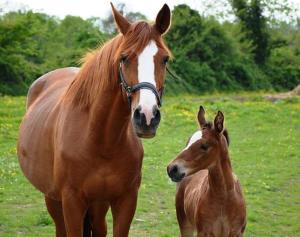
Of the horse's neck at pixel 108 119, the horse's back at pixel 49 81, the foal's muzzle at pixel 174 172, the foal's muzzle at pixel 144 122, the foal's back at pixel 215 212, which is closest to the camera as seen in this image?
the foal's muzzle at pixel 144 122

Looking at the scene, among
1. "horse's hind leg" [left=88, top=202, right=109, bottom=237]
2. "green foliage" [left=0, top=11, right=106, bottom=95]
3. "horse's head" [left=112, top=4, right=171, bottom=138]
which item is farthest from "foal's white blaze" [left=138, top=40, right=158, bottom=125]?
"green foliage" [left=0, top=11, right=106, bottom=95]

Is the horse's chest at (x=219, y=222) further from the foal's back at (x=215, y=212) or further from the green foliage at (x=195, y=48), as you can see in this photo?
the green foliage at (x=195, y=48)

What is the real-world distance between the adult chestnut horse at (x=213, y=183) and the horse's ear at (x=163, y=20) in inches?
57.4

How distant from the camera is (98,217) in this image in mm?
4164

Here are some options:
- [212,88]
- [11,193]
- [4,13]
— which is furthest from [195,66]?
[11,193]

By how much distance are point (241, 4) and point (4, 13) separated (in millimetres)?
16244

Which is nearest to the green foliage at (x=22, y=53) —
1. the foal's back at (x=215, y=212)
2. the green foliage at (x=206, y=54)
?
the green foliage at (x=206, y=54)

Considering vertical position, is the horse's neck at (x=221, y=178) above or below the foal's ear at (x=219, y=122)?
below

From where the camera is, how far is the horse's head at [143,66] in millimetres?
2762

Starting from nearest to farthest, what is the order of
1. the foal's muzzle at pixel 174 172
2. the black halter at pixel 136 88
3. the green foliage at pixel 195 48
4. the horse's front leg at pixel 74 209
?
the black halter at pixel 136 88
the horse's front leg at pixel 74 209
the foal's muzzle at pixel 174 172
the green foliage at pixel 195 48

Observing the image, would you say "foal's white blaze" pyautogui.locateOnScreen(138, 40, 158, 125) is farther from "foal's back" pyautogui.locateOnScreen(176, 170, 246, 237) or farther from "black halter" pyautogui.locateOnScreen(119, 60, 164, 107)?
"foal's back" pyautogui.locateOnScreen(176, 170, 246, 237)

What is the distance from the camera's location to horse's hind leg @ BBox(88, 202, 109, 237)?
408cm

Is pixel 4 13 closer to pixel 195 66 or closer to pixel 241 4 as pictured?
pixel 195 66

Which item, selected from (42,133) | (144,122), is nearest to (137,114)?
(144,122)
